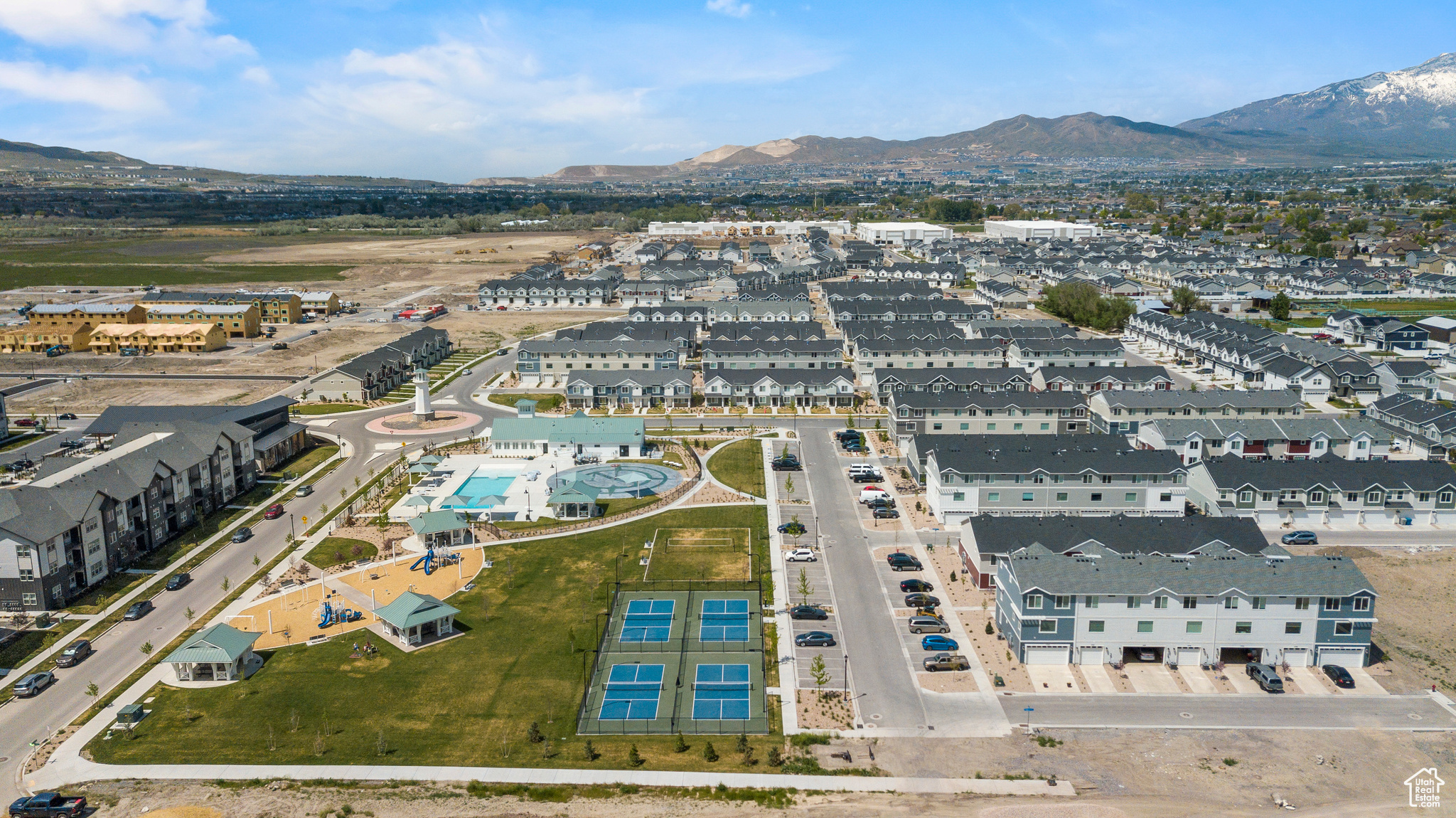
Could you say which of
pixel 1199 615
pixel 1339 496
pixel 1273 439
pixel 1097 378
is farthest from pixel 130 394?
pixel 1339 496

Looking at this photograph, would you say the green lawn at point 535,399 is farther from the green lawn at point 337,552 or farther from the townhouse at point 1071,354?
the townhouse at point 1071,354

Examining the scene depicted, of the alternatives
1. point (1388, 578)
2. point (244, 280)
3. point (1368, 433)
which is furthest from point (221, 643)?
point (244, 280)

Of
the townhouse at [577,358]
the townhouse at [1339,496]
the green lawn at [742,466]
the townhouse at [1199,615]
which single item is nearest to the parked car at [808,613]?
the townhouse at [1199,615]

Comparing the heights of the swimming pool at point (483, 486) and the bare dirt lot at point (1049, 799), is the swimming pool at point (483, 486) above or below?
above

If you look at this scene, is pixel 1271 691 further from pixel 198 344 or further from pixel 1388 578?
pixel 198 344

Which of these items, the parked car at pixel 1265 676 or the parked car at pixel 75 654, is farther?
the parked car at pixel 75 654

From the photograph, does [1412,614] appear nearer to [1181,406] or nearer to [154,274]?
[1181,406]
